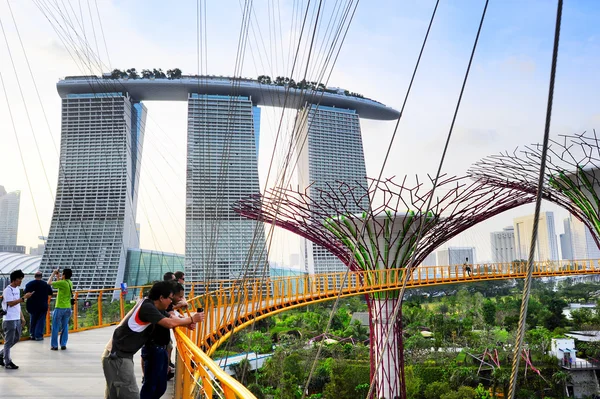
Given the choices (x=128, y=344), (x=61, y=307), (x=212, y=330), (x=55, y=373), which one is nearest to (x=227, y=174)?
(x=212, y=330)

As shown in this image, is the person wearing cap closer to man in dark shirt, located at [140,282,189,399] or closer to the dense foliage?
man in dark shirt, located at [140,282,189,399]

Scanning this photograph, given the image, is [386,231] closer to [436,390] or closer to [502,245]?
[436,390]

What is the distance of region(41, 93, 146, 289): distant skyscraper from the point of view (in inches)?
1994

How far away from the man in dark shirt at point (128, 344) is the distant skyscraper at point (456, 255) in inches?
2425

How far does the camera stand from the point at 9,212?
72.6 meters

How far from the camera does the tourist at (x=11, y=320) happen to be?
499 cm

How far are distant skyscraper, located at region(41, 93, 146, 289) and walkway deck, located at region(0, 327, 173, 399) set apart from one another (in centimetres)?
4513

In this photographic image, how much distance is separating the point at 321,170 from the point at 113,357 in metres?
58.9

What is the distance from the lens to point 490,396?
2164 centimetres

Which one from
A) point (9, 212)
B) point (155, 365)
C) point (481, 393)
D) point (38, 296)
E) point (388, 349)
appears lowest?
point (481, 393)

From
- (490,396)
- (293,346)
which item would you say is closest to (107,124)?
(293,346)

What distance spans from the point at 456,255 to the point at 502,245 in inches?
580

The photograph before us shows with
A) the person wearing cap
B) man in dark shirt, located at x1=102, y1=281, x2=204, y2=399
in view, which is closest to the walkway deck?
the person wearing cap

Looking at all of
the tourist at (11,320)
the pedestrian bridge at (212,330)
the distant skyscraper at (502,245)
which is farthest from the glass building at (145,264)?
the distant skyscraper at (502,245)
